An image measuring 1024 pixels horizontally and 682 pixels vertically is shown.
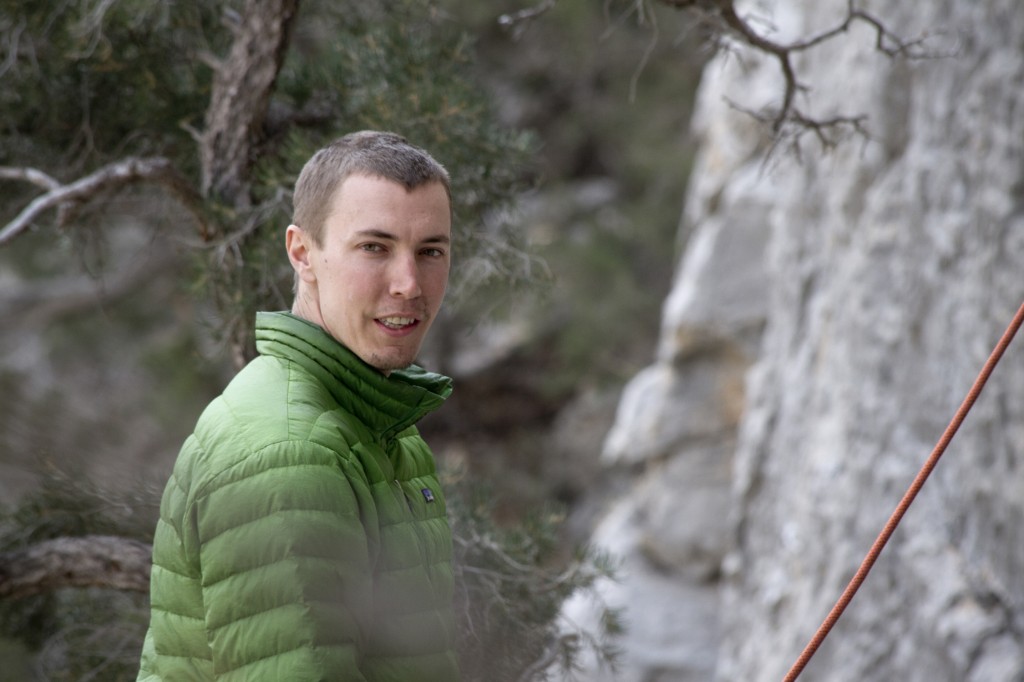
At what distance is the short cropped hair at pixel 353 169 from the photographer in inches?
52.1

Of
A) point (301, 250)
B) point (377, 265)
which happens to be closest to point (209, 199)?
point (301, 250)

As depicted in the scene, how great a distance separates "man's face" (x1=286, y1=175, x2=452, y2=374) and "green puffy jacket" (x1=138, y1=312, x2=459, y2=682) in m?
0.04

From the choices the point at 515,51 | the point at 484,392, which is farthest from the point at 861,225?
the point at 515,51

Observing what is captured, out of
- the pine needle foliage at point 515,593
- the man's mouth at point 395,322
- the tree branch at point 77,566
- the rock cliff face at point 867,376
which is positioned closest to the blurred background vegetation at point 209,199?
the pine needle foliage at point 515,593

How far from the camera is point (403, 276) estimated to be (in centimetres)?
133

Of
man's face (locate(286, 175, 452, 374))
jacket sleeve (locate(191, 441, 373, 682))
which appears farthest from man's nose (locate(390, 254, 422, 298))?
jacket sleeve (locate(191, 441, 373, 682))

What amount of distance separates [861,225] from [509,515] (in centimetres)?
446

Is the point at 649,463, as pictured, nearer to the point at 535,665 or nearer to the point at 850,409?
the point at 850,409

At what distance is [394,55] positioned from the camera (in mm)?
2514

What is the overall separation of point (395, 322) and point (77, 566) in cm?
135

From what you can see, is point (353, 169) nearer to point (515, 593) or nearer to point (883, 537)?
point (883, 537)

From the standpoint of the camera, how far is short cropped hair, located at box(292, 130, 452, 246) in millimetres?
1322

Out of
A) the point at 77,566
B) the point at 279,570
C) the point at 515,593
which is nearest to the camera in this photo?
the point at 279,570

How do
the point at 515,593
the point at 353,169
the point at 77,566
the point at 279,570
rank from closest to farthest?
1. the point at 279,570
2. the point at 353,169
3. the point at 77,566
4. the point at 515,593
